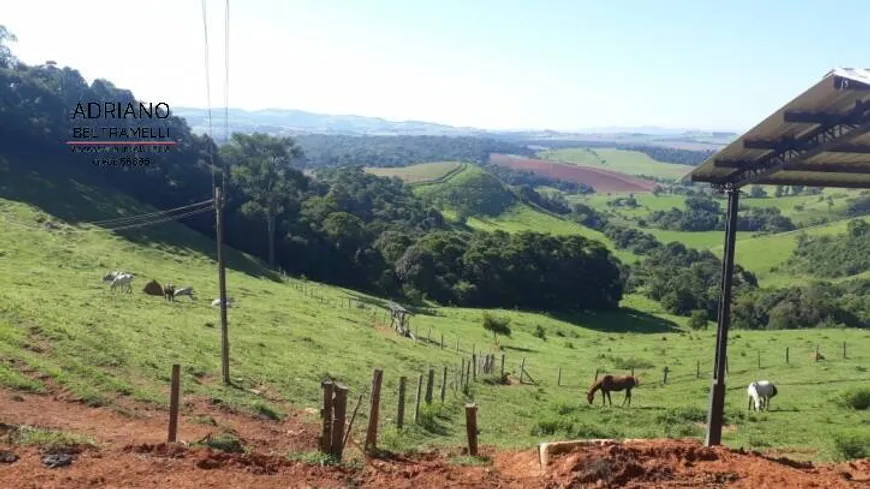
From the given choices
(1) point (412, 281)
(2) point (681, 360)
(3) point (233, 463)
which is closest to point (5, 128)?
(1) point (412, 281)

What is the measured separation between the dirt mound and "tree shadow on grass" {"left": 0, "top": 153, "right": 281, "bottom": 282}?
45757 millimetres

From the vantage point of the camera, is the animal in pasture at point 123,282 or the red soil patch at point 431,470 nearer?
the red soil patch at point 431,470

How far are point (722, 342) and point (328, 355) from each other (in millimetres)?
16567

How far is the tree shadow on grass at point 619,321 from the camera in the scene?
64.6 m

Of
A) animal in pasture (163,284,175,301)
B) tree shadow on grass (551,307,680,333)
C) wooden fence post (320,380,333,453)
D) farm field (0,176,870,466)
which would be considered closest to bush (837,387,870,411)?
farm field (0,176,870,466)

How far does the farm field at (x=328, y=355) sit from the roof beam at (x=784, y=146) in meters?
7.01

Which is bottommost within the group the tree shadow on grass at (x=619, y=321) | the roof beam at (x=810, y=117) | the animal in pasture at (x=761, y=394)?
the tree shadow on grass at (x=619, y=321)

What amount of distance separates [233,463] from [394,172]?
17275 centimetres

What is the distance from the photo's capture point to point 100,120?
7394 centimetres

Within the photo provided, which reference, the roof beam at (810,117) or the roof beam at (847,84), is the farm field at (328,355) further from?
the roof beam at (847,84)

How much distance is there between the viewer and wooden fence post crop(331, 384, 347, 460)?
1210 centimetres

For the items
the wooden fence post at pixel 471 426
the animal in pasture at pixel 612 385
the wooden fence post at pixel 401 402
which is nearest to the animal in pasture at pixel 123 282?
the wooden fence post at pixel 401 402

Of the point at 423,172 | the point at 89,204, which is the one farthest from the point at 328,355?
the point at 423,172

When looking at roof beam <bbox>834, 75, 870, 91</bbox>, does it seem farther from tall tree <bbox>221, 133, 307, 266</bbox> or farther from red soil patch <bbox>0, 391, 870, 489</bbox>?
tall tree <bbox>221, 133, 307, 266</bbox>
